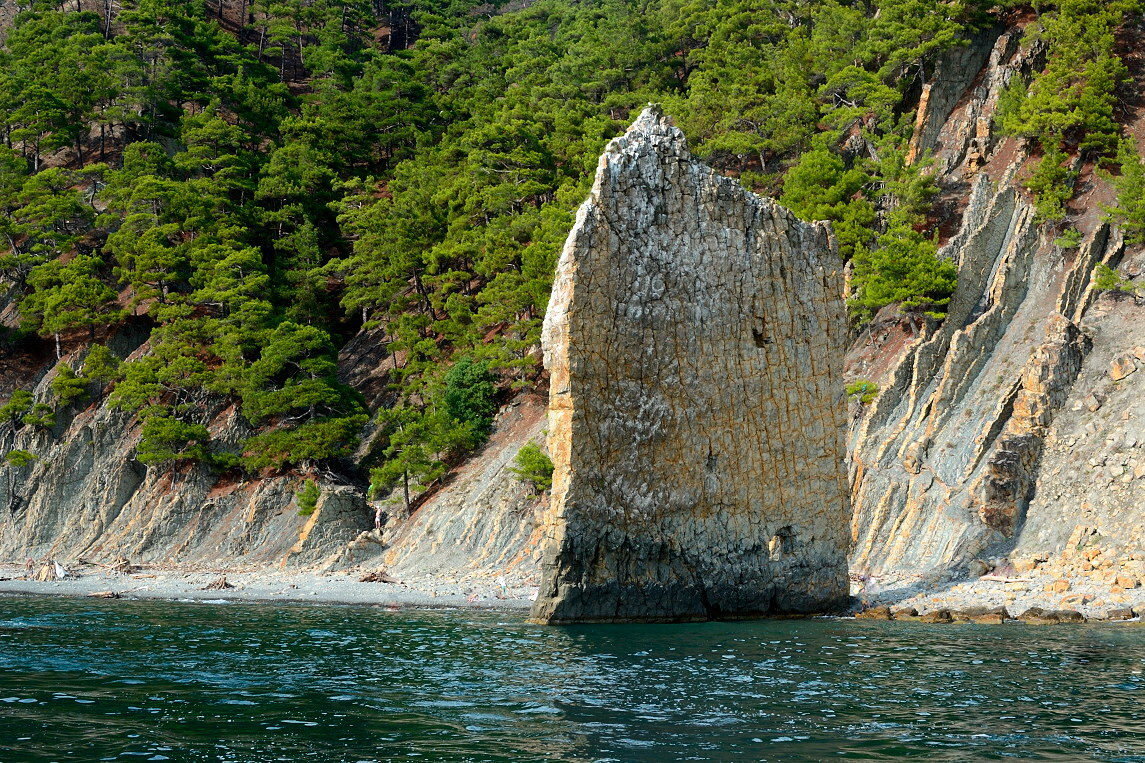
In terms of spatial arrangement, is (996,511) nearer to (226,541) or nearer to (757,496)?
(757,496)

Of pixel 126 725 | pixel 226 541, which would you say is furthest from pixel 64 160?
pixel 126 725

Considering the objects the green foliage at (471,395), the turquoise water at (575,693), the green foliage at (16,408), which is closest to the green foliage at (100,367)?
the green foliage at (16,408)

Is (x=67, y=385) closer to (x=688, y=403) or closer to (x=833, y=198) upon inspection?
(x=688, y=403)

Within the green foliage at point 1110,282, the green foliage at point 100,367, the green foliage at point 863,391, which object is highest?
the green foliage at point 1110,282

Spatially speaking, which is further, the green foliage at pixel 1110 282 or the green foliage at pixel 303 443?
the green foliage at pixel 303 443

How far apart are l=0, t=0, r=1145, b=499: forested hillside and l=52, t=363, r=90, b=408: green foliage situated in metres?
0.10

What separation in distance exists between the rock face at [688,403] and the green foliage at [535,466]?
12213mm

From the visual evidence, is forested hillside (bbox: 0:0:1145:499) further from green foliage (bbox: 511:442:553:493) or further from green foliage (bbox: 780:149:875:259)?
green foliage (bbox: 511:442:553:493)

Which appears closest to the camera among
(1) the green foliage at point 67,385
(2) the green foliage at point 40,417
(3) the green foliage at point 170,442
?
(3) the green foliage at point 170,442

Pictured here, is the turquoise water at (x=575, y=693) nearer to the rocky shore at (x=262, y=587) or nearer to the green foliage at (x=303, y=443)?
the rocky shore at (x=262, y=587)

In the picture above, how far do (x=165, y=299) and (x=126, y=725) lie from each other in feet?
132

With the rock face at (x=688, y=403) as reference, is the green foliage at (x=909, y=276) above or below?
above

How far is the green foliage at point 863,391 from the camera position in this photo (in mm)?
33781

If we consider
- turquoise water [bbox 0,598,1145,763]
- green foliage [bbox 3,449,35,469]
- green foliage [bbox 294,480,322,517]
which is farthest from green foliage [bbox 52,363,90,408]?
turquoise water [bbox 0,598,1145,763]
